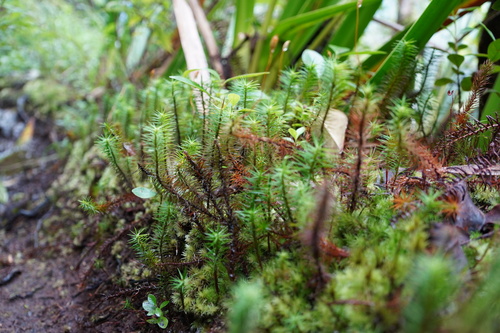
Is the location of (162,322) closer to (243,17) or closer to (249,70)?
(249,70)

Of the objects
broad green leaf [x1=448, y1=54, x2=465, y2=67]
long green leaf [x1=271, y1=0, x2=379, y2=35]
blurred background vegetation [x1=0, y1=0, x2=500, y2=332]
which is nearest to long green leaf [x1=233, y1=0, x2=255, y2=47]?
blurred background vegetation [x1=0, y1=0, x2=500, y2=332]

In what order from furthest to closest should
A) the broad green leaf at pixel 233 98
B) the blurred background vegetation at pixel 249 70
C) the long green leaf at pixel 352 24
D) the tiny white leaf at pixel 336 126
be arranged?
the long green leaf at pixel 352 24
the tiny white leaf at pixel 336 126
the broad green leaf at pixel 233 98
the blurred background vegetation at pixel 249 70

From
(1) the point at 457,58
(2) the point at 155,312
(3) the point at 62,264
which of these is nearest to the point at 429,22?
(1) the point at 457,58

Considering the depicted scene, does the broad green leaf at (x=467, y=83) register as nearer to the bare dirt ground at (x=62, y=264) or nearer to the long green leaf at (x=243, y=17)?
the long green leaf at (x=243, y=17)

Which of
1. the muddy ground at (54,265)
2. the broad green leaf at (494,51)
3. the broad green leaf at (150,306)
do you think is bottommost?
the muddy ground at (54,265)

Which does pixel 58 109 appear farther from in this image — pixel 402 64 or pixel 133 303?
pixel 402 64

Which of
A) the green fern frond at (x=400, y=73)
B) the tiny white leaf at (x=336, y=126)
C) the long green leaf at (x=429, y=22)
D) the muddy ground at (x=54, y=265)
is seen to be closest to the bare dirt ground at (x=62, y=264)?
the muddy ground at (x=54, y=265)

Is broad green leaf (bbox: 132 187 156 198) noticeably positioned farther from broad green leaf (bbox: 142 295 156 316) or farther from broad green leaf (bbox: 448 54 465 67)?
broad green leaf (bbox: 448 54 465 67)
